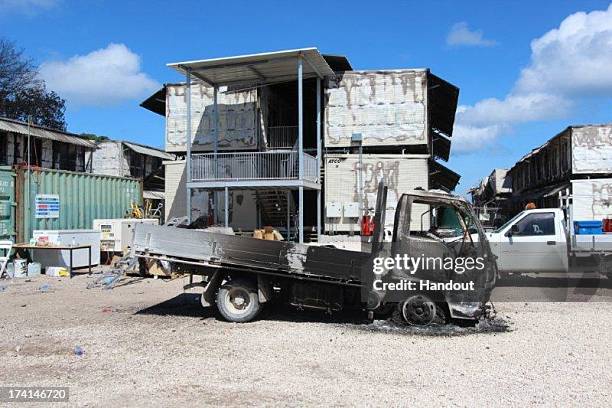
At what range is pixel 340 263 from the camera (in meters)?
8.53

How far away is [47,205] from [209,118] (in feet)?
29.3

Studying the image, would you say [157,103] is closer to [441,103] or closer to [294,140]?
[294,140]

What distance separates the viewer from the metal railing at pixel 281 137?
83.0 ft

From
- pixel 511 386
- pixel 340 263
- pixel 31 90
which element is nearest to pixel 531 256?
pixel 340 263

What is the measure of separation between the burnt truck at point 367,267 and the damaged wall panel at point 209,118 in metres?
15.8

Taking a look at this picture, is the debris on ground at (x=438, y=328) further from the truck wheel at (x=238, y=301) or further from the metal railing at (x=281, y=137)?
the metal railing at (x=281, y=137)

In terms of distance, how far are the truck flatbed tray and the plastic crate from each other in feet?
21.6

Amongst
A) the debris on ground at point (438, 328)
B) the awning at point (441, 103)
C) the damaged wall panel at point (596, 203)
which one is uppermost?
the awning at point (441, 103)

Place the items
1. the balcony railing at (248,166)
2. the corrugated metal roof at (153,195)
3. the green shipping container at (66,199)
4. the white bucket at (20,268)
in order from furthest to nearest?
the corrugated metal roof at (153,195) < the balcony railing at (248,166) < the green shipping container at (66,199) < the white bucket at (20,268)

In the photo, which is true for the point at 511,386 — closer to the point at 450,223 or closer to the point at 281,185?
the point at 450,223

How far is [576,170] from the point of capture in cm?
2430

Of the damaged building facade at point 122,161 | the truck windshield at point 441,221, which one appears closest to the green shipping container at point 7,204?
the truck windshield at point 441,221

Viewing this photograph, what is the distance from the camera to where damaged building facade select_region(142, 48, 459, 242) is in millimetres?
21344

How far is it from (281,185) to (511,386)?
15.6 m
